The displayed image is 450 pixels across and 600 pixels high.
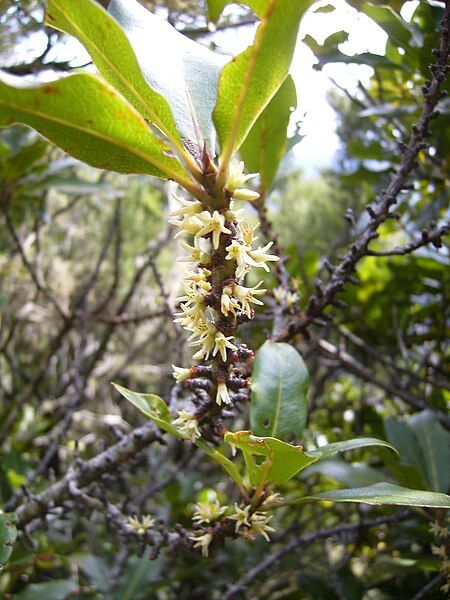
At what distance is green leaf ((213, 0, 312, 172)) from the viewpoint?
659 millimetres

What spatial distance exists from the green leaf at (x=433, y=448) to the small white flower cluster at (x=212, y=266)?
0.86m

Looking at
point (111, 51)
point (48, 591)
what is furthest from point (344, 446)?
point (48, 591)

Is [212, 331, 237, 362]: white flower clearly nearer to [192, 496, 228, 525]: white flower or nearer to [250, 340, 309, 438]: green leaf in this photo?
[250, 340, 309, 438]: green leaf

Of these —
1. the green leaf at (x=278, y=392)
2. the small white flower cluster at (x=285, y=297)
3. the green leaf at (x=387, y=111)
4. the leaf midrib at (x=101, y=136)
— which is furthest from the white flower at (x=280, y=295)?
the green leaf at (x=387, y=111)

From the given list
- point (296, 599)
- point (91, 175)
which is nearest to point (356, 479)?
point (296, 599)

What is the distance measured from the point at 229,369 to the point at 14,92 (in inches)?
17.8

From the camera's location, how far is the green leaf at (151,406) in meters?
0.82

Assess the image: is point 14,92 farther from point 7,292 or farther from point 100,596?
point 7,292

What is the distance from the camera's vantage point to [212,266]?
74cm

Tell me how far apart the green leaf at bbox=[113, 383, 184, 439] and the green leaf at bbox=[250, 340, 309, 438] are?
0.16 metres

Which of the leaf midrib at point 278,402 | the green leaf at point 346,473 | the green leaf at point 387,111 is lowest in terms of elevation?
the green leaf at point 346,473

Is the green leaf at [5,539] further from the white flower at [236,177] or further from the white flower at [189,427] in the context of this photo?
the white flower at [236,177]

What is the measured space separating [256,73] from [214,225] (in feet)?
0.68

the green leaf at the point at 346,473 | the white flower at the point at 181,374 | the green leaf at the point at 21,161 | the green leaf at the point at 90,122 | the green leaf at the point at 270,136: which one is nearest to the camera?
the green leaf at the point at 90,122
